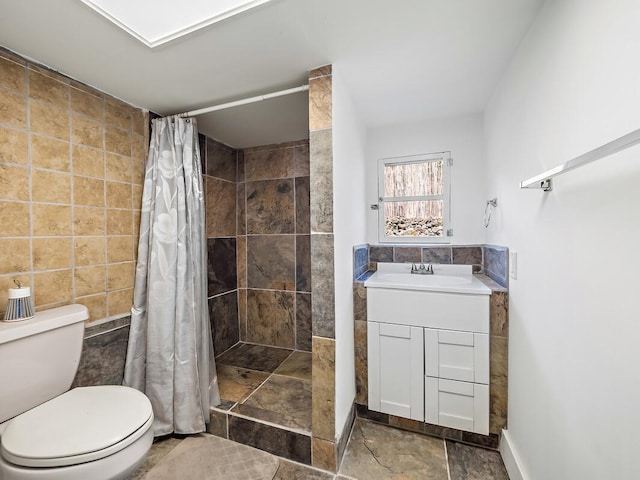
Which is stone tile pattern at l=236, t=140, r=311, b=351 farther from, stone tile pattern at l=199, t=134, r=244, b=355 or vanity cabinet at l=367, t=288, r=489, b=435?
vanity cabinet at l=367, t=288, r=489, b=435

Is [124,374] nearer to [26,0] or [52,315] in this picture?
[52,315]

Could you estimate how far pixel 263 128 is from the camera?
2178 mm

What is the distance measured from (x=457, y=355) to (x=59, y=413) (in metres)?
1.99

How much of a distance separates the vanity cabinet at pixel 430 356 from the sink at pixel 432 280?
0.12 feet

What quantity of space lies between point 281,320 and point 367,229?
1.24 m

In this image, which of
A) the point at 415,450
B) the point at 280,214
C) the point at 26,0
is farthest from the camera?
the point at 280,214

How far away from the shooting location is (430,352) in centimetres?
161

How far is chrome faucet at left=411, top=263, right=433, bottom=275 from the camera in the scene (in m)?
2.09

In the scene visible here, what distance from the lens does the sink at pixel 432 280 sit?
157cm

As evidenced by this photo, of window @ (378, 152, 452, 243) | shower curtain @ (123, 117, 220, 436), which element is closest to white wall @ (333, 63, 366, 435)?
window @ (378, 152, 452, 243)

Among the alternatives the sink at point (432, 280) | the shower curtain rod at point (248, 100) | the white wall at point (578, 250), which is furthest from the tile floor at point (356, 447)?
the shower curtain rod at point (248, 100)

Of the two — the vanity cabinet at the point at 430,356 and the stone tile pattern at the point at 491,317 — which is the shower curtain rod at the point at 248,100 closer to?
the stone tile pattern at the point at 491,317

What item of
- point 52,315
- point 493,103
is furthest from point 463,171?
point 52,315

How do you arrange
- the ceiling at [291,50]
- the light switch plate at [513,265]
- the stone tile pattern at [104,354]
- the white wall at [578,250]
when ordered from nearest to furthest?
1. the white wall at [578,250]
2. the ceiling at [291,50]
3. the light switch plate at [513,265]
4. the stone tile pattern at [104,354]
